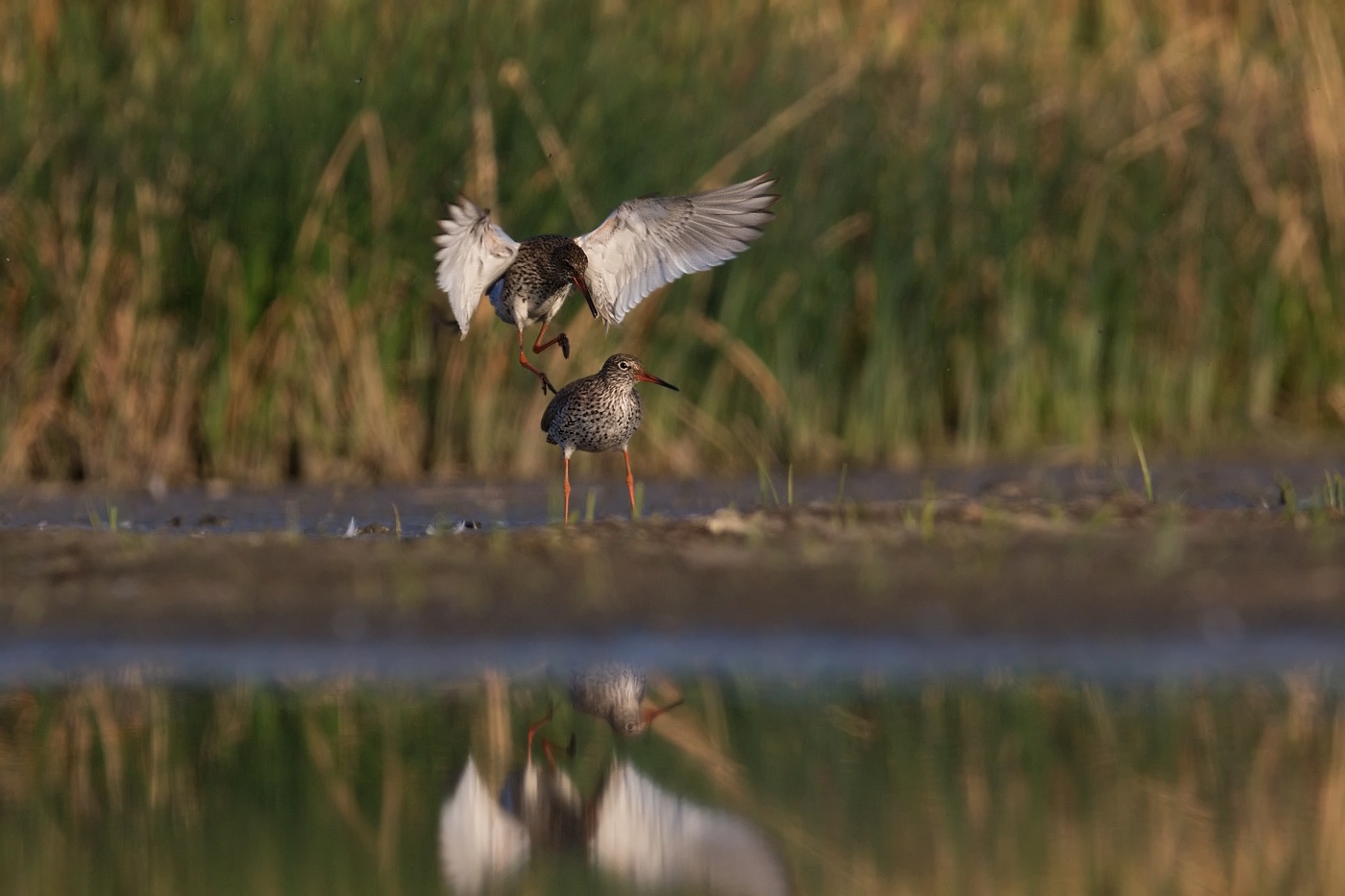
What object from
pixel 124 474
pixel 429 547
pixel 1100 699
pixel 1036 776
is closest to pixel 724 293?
pixel 124 474

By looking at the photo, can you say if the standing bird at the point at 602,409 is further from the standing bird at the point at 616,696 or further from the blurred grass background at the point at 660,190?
the standing bird at the point at 616,696

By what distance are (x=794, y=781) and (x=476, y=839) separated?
713 mm

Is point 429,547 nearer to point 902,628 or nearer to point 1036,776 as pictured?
point 902,628

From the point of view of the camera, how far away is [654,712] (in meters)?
5.33

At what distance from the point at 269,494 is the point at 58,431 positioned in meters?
1.06

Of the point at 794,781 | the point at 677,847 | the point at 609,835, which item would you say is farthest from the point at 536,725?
the point at 677,847

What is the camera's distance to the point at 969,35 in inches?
445

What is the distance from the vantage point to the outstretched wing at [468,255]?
291 inches

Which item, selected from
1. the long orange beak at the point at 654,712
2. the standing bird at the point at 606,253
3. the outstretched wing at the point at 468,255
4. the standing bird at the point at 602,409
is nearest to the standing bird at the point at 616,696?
the long orange beak at the point at 654,712

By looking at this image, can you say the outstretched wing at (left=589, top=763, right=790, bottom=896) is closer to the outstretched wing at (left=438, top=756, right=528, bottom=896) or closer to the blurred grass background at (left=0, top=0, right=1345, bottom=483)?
the outstretched wing at (left=438, top=756, right=528, bottom=896)

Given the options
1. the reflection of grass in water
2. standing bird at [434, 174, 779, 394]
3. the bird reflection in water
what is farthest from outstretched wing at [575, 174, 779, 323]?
the bird reflection in water

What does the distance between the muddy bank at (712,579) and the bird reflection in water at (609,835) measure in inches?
64.1

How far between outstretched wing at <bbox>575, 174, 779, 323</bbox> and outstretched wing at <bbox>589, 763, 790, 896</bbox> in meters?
3.16

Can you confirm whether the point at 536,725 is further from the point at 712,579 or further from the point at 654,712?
the point at 712,579
